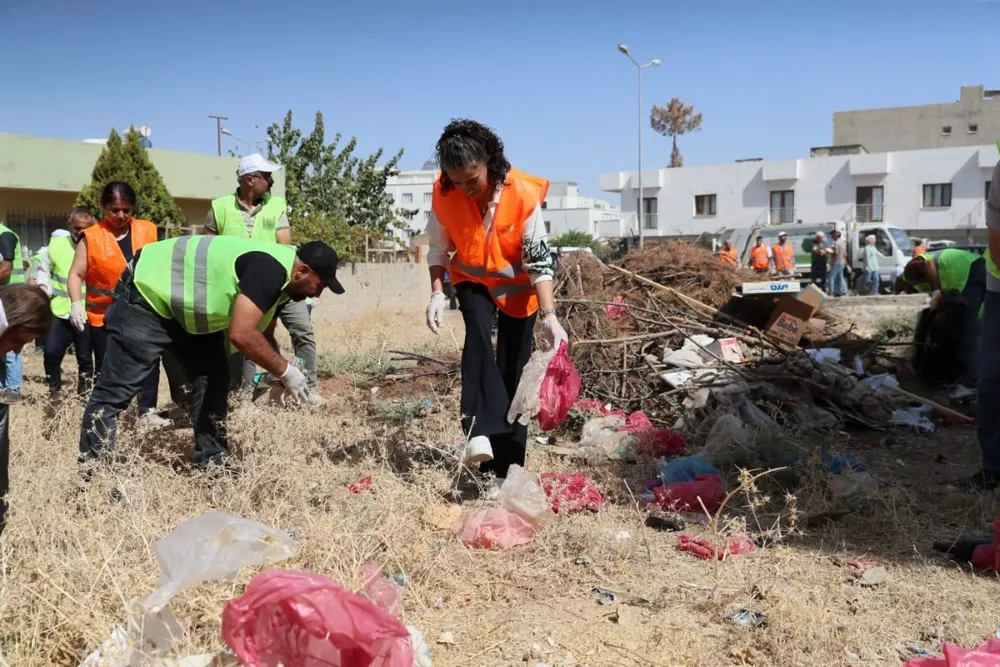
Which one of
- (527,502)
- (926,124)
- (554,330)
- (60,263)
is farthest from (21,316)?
(926,124)

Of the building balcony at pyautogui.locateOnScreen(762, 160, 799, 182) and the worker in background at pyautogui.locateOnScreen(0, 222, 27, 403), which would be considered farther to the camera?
the building balcony at pyautogui.locateOnScreen(762, 160, 799, 182)

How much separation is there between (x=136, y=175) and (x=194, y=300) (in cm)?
1351

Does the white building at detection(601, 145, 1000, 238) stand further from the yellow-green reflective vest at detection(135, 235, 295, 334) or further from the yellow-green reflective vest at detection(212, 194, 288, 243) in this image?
the yellow-green reflective vest at detection(135, 235, 295, 334)

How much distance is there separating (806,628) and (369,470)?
2058 mm

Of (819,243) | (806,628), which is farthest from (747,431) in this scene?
(819,243)

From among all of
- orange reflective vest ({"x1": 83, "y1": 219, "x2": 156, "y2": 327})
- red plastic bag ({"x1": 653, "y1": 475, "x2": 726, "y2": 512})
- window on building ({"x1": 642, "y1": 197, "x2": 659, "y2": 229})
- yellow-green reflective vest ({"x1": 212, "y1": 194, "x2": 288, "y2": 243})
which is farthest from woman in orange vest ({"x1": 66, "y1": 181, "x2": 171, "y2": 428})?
window on building ({"x1": 642, "y1": 197, "x2": 659, "y2": 229})

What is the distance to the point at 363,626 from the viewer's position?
1.90m

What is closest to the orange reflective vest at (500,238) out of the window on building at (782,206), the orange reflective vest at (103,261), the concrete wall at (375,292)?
the orange reflective vest at (103,261)

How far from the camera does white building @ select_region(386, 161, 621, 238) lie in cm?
6194

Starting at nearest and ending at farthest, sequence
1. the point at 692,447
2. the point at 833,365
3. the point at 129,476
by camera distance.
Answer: the point at 129,476, the point at 692,447, the point at 833,365

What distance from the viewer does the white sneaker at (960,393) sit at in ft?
19.6

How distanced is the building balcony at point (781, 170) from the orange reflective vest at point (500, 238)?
4173cm

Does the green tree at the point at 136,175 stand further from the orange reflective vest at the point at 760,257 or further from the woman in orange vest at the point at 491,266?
the woman in orange vest at the point at 491,266

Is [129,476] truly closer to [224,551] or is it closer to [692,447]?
[224,551]
